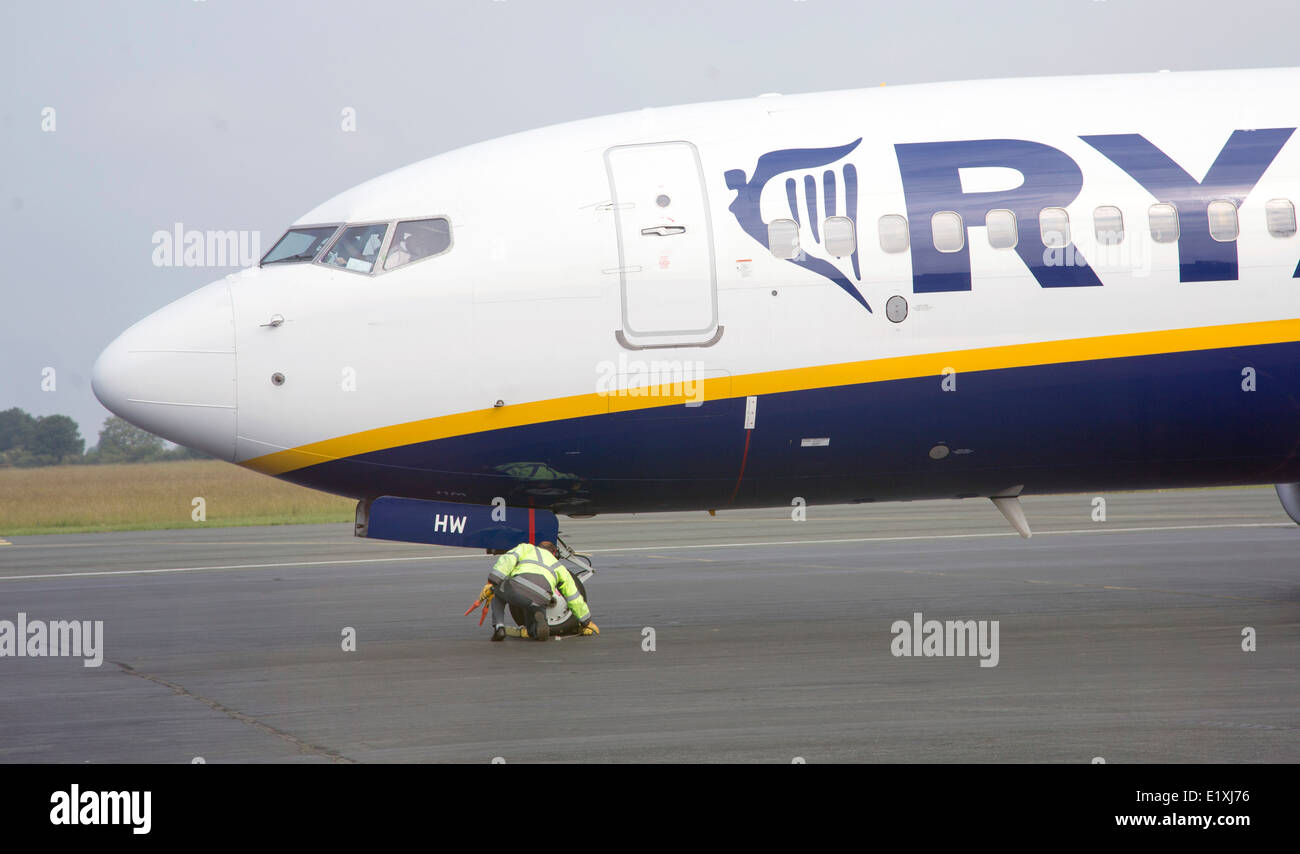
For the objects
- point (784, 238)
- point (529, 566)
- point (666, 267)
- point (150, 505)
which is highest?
point (784, 238)

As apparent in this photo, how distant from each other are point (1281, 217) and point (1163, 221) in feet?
4.06

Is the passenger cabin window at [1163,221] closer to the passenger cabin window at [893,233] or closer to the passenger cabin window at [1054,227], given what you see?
the passenger cabin window at [1054,227]

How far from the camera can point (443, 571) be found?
24594 mm

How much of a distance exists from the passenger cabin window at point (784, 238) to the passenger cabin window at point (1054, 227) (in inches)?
94.6

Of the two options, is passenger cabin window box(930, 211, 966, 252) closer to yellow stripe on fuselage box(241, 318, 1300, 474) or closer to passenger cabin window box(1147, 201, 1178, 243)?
yellow stripe on fuselage box(241, 318, 1300, 474)

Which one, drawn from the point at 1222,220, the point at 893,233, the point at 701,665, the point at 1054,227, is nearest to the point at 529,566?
the point at 701,665

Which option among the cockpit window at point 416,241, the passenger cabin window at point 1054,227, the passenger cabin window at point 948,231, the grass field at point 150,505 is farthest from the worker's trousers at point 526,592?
the grass field at point 150,505

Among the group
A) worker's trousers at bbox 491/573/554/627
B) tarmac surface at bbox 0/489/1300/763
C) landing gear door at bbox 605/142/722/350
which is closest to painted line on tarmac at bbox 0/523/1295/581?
tarmac surface at bbox 0/489/1300/763

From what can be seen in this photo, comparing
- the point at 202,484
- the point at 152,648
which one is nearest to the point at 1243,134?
the point at 152,648

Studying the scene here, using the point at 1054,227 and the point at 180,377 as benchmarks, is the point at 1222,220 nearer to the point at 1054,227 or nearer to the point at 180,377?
the point at 1054,227

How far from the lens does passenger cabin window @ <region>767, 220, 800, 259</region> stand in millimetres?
12938

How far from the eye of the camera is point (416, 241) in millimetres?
13039

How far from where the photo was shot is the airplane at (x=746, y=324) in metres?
12.7
